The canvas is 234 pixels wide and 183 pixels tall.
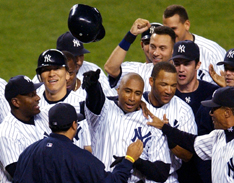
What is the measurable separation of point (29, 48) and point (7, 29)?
891 mm

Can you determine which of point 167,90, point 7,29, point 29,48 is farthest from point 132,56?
point 167,90

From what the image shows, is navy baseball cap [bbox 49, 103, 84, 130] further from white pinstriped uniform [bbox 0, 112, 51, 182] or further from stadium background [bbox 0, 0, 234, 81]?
stadium background [bbox 0, 0, 234, 81]

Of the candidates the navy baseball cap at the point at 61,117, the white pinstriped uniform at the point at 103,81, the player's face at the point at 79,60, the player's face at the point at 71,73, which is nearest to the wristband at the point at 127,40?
the player's face at the point at 71,73

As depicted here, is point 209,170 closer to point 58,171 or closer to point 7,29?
point 58,171

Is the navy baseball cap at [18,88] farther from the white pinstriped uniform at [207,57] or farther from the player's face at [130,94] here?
the white pinstriped uniform at [207,57]

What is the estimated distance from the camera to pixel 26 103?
5113mm

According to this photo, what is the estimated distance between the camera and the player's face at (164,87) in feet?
17.2

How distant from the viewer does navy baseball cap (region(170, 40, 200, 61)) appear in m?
5.79

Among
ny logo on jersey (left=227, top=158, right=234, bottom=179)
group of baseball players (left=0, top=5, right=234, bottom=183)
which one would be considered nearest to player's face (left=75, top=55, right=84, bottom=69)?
group of baseball players (left=0, top=5, right=234, bottom=183)

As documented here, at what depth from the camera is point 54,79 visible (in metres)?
5.42

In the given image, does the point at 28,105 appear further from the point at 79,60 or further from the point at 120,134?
the point at 79,60

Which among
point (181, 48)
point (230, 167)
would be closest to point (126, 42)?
point (181, 48)

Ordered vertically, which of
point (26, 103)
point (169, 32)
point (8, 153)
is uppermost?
point (169, 32)

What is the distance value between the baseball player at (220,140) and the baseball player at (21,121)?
4.27ft
